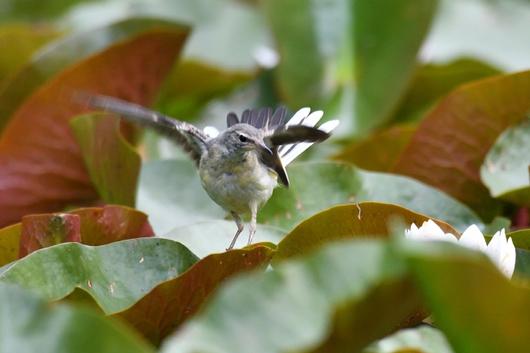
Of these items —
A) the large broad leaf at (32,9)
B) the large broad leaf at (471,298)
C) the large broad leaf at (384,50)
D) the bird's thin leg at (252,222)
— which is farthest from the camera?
the large broad leaf at (32,9)

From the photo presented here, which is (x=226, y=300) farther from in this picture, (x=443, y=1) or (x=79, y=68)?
(x=443, y=1)

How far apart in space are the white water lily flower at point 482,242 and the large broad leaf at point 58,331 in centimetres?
63

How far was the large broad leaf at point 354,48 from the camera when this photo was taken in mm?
3160

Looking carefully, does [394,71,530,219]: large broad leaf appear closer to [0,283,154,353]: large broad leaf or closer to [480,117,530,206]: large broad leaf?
[480,117,530,206]: large broad leaf

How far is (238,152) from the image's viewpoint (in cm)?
252

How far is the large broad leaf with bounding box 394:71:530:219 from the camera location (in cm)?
252

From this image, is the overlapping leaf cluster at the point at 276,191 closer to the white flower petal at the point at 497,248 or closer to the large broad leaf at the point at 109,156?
the large broad leaf at the point at 109,156

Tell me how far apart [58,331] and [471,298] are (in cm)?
51

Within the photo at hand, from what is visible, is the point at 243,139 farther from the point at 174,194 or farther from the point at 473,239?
the point at 473,239

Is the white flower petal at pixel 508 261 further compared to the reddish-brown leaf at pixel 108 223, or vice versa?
the reddish-brown leaf at pixel 108 223

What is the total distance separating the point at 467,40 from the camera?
13.9ft

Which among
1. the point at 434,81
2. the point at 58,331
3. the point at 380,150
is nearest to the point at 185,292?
the point at 58,331

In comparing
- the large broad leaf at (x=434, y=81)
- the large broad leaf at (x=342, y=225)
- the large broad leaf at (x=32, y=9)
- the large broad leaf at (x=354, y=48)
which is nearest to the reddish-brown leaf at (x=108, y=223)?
the large broad leaf at (x=342, y=225)

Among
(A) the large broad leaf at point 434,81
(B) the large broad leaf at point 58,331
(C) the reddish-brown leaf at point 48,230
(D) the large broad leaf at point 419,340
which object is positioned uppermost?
(A) the large broad leaf at point 434,81
